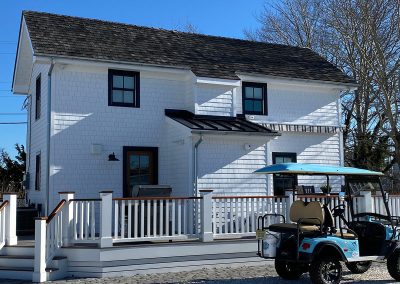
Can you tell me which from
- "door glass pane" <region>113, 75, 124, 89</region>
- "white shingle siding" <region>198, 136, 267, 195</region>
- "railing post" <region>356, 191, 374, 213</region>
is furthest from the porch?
"door glass pane" <region>113, 75, 124, 89</region>

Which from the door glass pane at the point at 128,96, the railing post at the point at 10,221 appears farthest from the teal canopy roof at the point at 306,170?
the door glass pane at the point at 128,96

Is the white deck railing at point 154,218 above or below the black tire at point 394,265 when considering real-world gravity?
above

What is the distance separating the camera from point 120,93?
1545cm

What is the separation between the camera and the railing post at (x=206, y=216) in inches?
467

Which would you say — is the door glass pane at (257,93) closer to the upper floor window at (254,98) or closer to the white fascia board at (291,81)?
the upper floor window at (254,98)

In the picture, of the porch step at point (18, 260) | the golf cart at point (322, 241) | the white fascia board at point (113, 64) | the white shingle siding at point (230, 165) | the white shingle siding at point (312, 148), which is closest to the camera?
the golf cart at point (322, 241)

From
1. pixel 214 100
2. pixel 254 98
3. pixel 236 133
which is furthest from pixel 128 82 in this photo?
pixel 254 98

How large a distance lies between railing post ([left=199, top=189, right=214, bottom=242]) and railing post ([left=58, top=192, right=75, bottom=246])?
9.37ft

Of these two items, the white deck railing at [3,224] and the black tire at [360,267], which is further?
the white deck railing at [3,224]

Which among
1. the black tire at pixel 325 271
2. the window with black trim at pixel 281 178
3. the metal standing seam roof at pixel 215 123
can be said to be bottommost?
the black tire at pixel 325 271

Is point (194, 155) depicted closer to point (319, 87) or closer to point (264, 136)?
point (264, 136)

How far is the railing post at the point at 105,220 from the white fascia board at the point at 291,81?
7.41 m

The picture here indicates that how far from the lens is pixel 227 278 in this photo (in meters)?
10.6

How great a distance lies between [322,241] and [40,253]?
5.46 m
